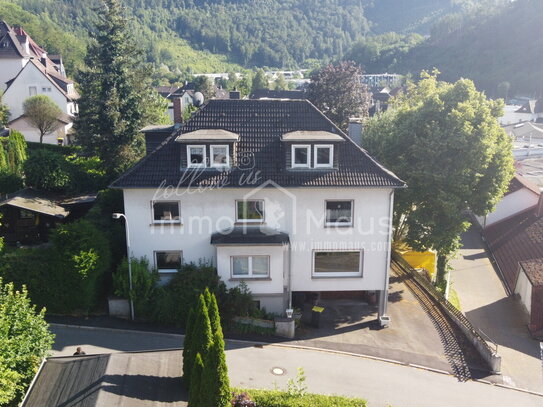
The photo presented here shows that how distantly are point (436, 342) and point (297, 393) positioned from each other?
31.9ft

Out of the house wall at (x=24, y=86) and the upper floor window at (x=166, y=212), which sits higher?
the house wall at (x=24, y=86)

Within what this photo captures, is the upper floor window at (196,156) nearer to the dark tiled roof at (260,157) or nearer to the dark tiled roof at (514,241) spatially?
the dark tiled roof at (260,157)

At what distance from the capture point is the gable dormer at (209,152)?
24.9 m

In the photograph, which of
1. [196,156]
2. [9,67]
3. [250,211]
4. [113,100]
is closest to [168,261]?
[250,211]

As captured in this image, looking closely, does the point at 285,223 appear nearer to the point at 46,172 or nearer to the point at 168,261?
the point at 168,261

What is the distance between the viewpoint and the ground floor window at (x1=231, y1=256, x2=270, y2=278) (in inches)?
1005

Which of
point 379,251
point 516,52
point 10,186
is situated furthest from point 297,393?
point 516,52

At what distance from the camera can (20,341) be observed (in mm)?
16266

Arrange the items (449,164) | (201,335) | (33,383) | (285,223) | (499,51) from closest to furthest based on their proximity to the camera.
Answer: (33,383)
(201,335)
(285,223)
(449,164)
(499,51)

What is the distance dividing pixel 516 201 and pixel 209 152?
31.8 metres

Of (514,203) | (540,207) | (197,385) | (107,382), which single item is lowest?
(107,382)

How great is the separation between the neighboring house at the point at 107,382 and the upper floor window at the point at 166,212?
8.56 meters

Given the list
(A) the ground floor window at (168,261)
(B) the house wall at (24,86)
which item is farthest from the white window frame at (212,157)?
(B) the house wall at (24,86)

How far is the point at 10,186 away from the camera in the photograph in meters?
33.4
